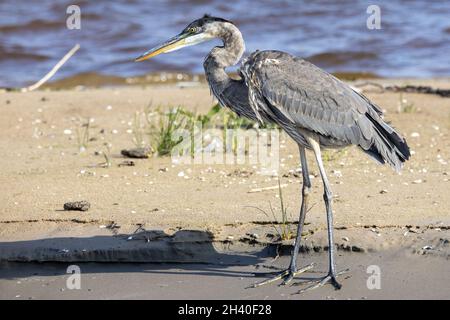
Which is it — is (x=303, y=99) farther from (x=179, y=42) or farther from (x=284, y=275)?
(x=284, y=275)

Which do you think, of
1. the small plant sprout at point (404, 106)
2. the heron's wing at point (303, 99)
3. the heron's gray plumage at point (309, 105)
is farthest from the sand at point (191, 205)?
the heron's wing at point (303, 99)

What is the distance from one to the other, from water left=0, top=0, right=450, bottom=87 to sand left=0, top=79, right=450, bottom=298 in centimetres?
498

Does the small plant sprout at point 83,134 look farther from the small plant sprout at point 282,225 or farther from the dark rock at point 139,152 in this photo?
the small plant sprout at point 282,225

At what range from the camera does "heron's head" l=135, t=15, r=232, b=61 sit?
6.89 metres

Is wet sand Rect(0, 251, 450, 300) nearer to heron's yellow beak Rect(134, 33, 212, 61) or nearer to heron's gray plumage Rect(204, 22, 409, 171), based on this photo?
heron's gray plumage Rect(204, 22, 409, 171)

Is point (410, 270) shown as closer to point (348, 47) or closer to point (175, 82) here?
point (175, 82)

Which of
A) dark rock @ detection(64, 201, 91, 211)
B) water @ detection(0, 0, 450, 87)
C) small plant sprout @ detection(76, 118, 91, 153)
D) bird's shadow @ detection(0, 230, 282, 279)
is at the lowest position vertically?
bird's shadow @ detection(0, 230, 282, 279)

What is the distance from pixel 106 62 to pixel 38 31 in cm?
259

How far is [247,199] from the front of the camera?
7.50 m

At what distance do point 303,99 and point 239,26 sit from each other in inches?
410

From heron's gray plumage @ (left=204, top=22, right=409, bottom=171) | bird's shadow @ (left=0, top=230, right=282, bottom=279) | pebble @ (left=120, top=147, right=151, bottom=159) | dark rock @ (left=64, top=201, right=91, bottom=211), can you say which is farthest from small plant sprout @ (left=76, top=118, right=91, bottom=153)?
heron's gray plumage @ (left=204, top=22, right=409, bottom=171)

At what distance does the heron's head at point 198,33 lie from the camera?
689 cm

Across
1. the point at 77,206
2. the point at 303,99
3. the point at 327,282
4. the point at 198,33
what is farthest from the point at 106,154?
the point at 327,282
